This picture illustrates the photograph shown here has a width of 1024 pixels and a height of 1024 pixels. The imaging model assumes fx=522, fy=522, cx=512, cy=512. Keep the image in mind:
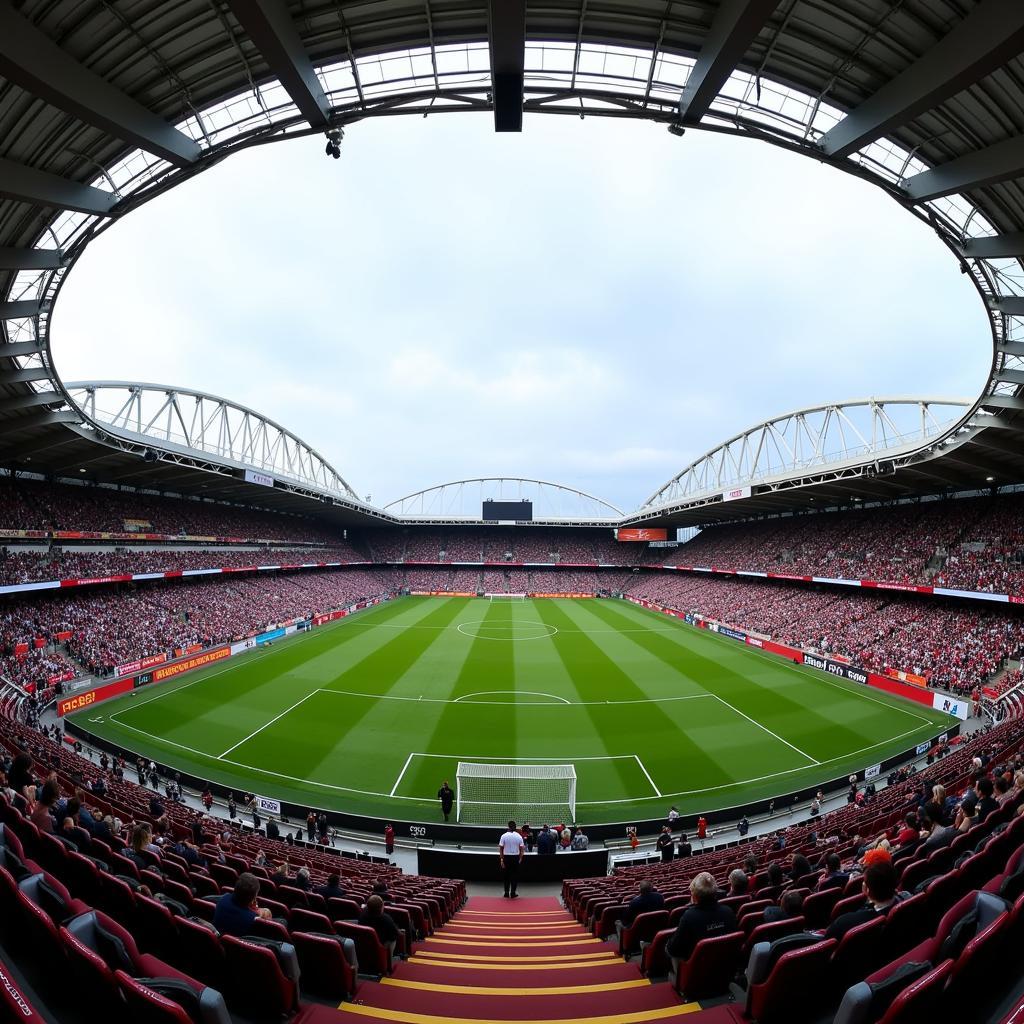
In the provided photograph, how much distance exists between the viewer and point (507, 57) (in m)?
7.64

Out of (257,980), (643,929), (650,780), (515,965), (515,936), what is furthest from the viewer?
(650,780)

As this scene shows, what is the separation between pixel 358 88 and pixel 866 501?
48.6m

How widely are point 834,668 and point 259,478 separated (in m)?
43.0

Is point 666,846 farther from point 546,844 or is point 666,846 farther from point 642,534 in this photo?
point 642,534

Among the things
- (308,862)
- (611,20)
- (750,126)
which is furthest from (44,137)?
(308,862)

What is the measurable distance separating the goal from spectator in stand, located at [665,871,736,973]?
13.0m

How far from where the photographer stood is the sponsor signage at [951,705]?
75.2ft

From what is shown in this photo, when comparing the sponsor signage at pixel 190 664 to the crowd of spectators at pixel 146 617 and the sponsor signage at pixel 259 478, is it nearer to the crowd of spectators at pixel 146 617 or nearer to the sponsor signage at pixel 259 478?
the crowd of spectators at pixel 146 617

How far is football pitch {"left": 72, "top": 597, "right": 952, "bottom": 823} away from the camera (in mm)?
18172

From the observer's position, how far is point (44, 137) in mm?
10281

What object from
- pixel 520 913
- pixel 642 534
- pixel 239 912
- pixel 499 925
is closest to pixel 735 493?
pixel 642 534

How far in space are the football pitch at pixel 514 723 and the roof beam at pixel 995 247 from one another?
16638 millimetres

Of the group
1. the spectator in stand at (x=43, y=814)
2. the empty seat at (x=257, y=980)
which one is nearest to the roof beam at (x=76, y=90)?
the spectator in stand at (x=43, y=814)

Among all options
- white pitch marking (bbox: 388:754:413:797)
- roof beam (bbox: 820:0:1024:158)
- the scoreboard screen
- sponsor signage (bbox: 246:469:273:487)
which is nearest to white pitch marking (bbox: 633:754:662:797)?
white pitch marking (bbox: 388:754:413:797)
